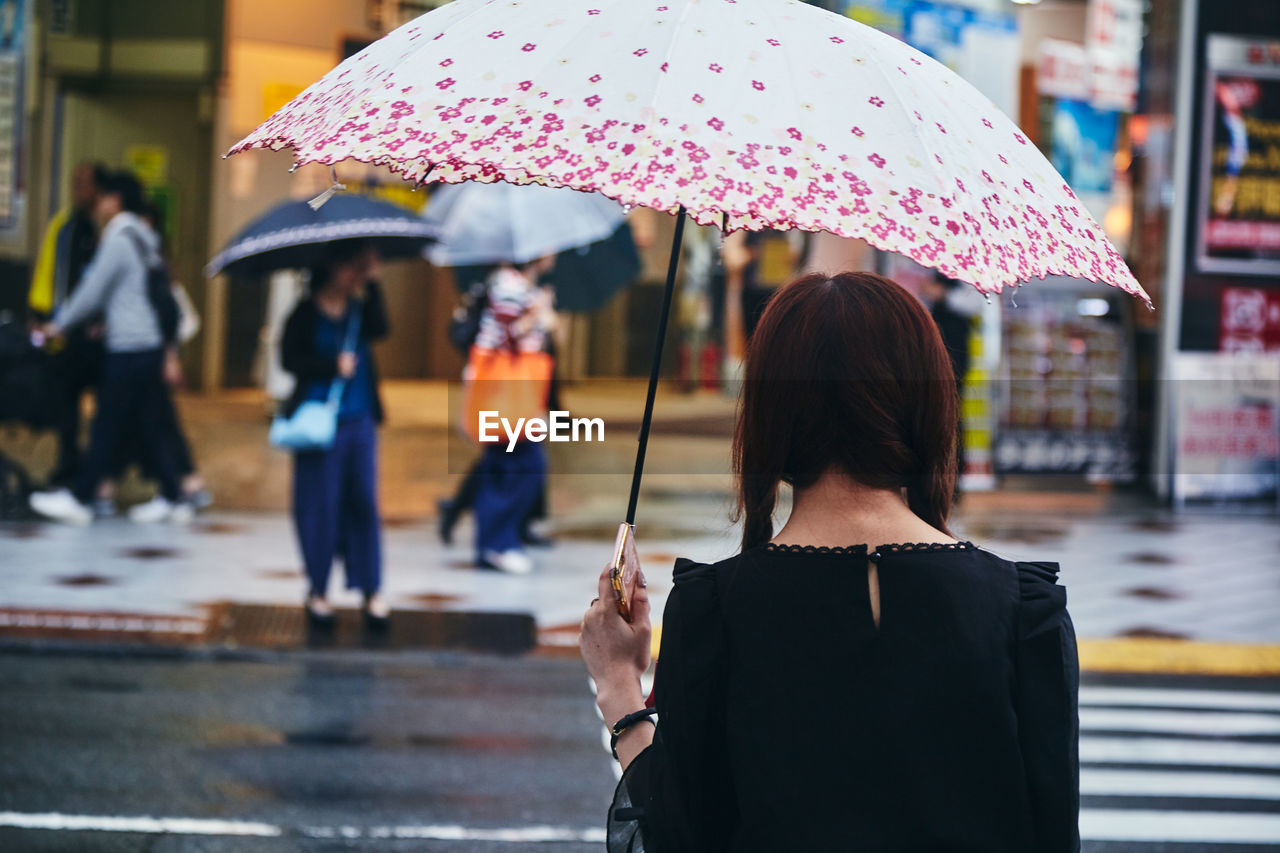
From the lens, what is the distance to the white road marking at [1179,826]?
518 cm

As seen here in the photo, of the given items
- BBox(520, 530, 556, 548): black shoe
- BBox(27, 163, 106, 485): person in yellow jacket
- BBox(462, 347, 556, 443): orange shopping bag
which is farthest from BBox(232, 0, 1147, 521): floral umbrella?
BBox(27, 163, 106, 485): person in yellow jacket

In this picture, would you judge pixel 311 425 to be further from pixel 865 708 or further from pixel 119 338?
pixel 865 708

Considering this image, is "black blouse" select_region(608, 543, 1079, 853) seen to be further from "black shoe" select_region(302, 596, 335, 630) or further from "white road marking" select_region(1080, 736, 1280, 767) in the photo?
"black shoe" select_region(302, 596, 335, 630)

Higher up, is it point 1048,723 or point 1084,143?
point 1084,143

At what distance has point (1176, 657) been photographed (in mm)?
7770

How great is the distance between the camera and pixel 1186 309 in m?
13.1

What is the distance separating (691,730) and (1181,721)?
17.4ft

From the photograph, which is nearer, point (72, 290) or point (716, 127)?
point (716, 127)

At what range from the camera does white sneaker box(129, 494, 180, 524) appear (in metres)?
10.7

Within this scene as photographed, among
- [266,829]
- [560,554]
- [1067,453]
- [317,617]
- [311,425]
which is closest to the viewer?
[266,829]

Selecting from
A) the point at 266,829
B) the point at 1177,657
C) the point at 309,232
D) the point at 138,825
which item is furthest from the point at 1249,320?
the point at 138,825

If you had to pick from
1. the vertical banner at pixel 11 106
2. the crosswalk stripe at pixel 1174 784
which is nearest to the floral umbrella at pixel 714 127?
the crosswalk stripe at pixel 1174 784

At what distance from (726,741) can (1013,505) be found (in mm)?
11238

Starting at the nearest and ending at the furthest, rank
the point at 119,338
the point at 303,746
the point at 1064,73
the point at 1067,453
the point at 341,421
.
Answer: the point at 303,746 → the point at 341,421 → the point at 119,338 → the point at 1067,453 → the point at 1064,73
